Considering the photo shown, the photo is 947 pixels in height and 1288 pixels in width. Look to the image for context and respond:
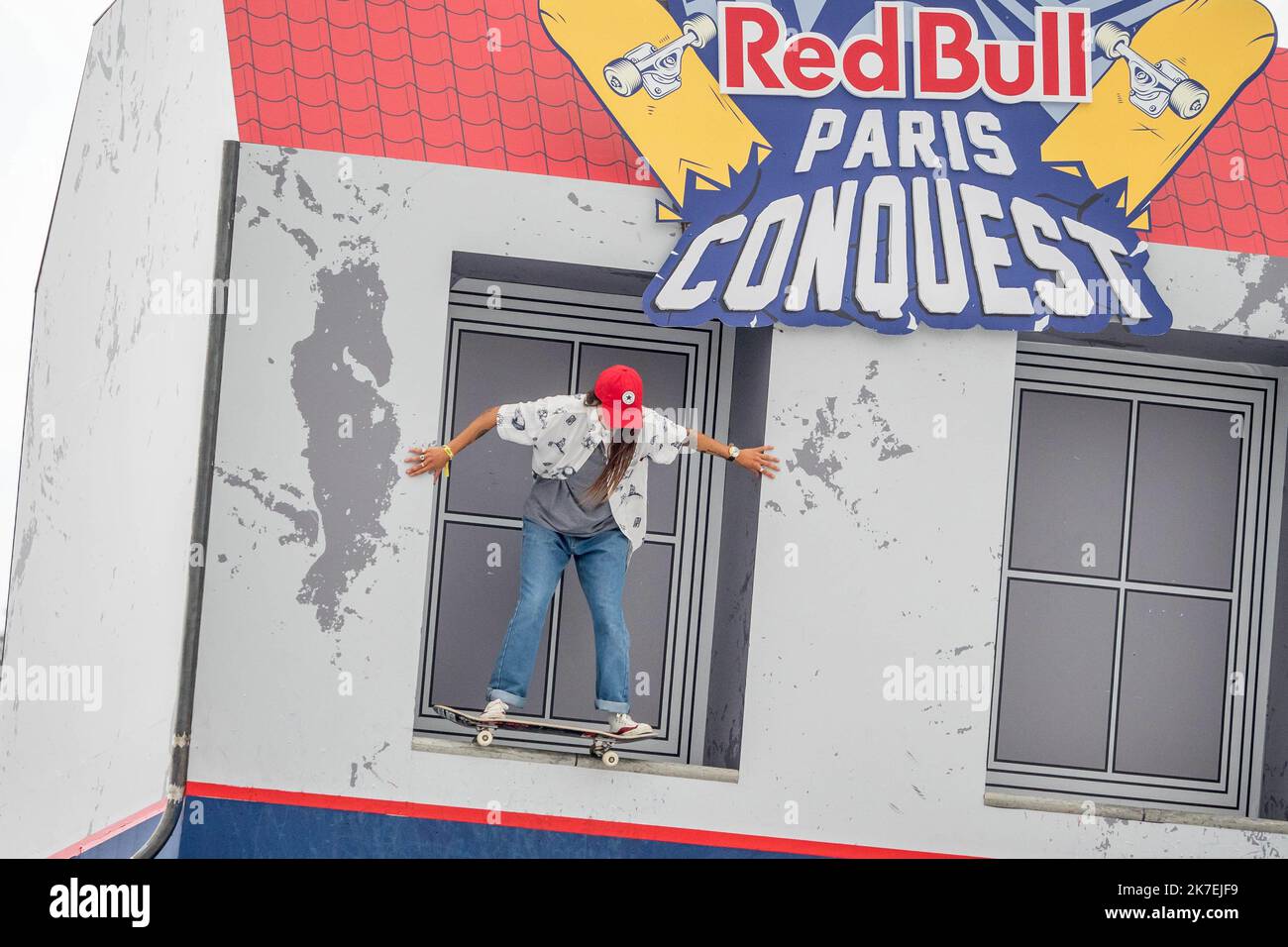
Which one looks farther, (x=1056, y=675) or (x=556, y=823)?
(x=1056, y=675)

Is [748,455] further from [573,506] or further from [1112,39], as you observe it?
[1112,39]

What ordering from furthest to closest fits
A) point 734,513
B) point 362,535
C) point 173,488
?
point 734,513, point 362,535, point 173,488

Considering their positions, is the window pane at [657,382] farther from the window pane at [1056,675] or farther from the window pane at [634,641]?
the window pane at [1056,675]

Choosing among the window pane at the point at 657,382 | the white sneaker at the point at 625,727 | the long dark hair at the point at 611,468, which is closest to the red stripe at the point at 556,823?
the white sneaker at the point at 625,727

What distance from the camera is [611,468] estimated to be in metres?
5.23

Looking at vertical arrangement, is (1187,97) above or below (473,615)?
above

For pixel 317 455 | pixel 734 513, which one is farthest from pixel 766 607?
pixel 317 455

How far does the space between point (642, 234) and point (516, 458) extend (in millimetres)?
1300

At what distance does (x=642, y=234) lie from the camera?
17.8 feet

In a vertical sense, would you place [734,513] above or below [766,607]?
above

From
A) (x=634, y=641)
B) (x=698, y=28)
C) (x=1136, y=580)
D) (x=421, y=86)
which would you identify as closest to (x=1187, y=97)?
(x=698, y=28)

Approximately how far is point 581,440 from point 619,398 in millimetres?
251

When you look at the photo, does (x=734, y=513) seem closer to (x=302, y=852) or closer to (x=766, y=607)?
(x=766, y=607)
